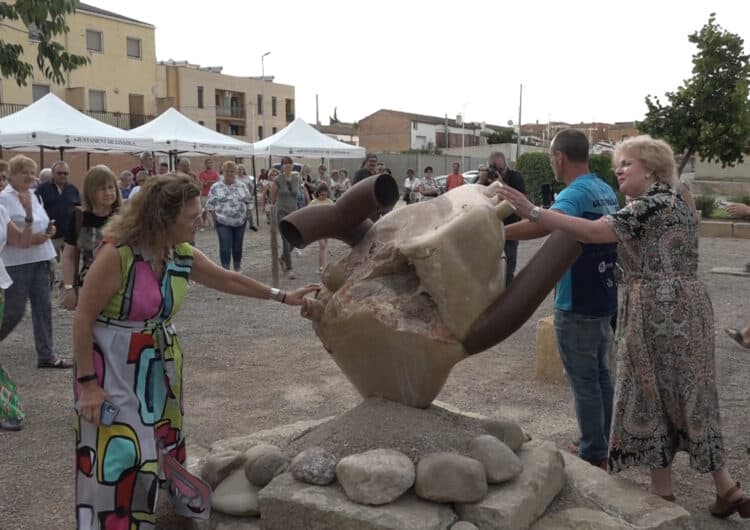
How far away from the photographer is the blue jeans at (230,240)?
34.1 ft

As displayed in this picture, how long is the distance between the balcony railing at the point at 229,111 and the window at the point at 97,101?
13.7 metres

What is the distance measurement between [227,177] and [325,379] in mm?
5235

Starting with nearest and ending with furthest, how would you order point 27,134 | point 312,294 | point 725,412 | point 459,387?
1. point 312,294
2. point 725,412
3. point 459,387
4. point 27,134

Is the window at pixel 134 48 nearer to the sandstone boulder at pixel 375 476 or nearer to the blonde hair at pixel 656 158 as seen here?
the blonde hair at pixel 656 158

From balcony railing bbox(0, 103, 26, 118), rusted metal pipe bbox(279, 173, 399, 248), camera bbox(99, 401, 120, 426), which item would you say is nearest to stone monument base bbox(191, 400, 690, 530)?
camera bbox(99, 401, 120, 426)

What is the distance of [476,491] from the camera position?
2.99 m

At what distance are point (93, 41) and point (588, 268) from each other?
38391 millimetres

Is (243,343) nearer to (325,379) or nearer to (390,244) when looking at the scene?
(325,379)

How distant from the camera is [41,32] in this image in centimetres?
764

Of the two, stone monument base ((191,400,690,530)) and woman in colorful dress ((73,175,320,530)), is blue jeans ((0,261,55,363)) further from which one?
woman in colorful dress ((73,175,320,530))

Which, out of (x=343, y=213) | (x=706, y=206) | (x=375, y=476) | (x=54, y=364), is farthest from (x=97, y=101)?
(x=375, y=476)

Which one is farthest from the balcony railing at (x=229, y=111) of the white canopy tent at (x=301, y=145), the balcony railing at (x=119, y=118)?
the white canopy tent at (x=301, y=145)

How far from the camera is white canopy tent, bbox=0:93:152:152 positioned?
11.6 m

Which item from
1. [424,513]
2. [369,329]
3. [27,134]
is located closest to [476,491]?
[424,513]
